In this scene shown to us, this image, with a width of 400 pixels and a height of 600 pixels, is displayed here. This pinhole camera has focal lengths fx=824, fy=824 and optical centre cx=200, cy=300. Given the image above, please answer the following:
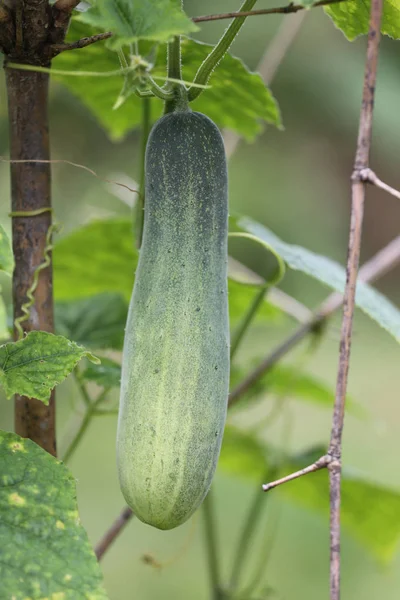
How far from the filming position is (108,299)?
115 cm

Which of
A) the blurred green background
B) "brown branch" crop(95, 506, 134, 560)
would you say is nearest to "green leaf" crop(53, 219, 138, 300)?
"brown branch" crop(95, 506, 134, 560)

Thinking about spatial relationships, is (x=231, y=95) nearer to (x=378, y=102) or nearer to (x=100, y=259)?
(x=100, y=259)

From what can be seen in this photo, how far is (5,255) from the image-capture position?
1.99ft

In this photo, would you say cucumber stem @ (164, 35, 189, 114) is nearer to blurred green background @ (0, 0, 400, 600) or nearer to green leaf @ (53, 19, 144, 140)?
green leaf @ (53, 19, 144, 140)

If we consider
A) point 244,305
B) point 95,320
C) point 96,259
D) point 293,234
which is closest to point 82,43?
point 95,320

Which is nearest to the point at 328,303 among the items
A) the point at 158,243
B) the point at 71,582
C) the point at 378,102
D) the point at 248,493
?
the point at 158,243

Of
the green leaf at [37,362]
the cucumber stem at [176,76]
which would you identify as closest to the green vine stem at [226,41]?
the cucumber stem at [176,76]

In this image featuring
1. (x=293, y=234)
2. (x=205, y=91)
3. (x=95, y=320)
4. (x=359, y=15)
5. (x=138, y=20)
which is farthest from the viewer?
(x=293, y=234)

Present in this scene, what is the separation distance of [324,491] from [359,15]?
887mm

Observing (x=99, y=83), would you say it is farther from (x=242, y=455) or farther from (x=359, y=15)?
(x=242, y=455)

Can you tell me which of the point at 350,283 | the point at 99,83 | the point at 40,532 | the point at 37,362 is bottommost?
the point at 40,532

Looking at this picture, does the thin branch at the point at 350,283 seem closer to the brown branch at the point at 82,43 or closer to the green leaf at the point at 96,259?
the brown branch at the point at 82,43

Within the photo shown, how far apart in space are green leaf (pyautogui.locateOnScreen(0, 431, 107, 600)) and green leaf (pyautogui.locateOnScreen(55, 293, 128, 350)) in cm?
44

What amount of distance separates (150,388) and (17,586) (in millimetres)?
183
